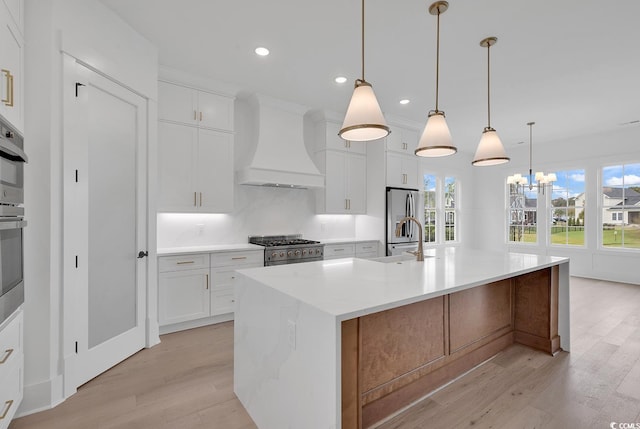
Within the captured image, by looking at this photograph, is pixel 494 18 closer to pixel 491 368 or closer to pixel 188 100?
pixel 491 368

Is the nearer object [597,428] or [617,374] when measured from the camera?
[597,428]

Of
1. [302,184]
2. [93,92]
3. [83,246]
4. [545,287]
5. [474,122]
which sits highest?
[474,122]

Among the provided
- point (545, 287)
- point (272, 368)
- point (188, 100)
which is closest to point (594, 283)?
point (545, 287)

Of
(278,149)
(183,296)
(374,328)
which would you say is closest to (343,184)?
(278,149)

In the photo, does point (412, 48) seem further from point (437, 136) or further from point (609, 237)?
point (609, 237)

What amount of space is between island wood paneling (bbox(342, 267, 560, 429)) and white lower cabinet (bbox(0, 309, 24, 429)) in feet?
5.59

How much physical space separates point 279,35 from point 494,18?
185 cm

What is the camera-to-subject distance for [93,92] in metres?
2.39

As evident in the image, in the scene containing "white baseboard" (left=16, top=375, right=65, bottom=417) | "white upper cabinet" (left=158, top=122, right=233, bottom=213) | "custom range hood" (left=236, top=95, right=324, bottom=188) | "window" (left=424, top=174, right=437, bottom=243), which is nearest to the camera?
"white baseboard" (left=16, top=375, right=65, bottom=417)

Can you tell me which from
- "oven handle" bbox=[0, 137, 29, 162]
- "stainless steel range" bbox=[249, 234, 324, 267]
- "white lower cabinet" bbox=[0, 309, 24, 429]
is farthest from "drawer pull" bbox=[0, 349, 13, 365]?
"stainless steel range" bbox=[249, 234, 324, 267]

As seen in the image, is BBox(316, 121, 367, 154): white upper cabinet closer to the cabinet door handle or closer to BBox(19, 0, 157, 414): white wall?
BBox(19, 0, 157, 414): white wall

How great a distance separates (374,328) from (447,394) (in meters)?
0.86

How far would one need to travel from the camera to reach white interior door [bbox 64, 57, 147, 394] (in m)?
2.20

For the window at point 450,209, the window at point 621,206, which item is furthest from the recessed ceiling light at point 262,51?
the window at point 621,206
